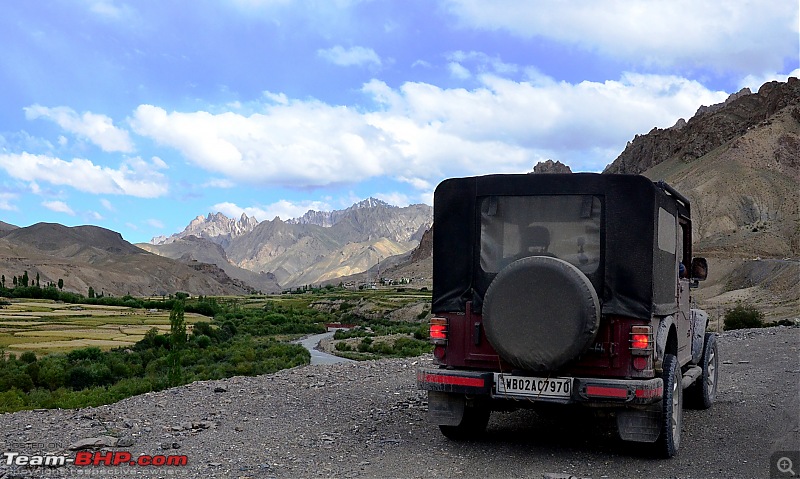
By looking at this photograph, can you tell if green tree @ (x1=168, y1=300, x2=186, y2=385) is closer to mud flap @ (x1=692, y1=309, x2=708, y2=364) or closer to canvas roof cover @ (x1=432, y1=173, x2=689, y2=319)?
canvas roof cover @ (x1=432, y1=173, x2=689, y2=319)

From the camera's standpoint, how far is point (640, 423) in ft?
24.6

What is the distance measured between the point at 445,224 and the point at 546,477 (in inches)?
122

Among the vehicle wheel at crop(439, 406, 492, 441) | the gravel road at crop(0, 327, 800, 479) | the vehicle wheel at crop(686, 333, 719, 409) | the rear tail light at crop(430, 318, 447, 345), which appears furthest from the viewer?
the vehicle wheel at crop(686, 333, 719, 409)

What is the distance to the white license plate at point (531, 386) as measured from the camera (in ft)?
24.0

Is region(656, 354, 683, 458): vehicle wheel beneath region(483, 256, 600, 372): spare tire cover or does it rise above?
beneath

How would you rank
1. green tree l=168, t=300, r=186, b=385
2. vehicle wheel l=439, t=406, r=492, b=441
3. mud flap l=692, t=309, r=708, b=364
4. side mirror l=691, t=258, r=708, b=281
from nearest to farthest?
vehicle wheel l=439, t=406, r=492, b=441 → side mirror l=691, t=258, r=708, b=281 → mud flap l=692, t=309, r=708, b=364 → green tree l=168, t=300, r=186, b=385

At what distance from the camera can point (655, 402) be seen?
292 inches

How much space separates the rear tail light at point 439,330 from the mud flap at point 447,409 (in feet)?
2.24

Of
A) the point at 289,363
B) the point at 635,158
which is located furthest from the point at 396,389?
the point at 635,158

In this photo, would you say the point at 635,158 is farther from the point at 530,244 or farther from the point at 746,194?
the point at 530,244

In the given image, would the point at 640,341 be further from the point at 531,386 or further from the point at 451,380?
the point at 451,380

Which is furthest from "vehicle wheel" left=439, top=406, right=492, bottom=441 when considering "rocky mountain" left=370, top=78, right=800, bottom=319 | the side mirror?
"rocky mountain" left=370, top=78, right=800, bottom=319

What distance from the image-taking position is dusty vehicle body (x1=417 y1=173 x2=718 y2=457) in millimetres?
7250

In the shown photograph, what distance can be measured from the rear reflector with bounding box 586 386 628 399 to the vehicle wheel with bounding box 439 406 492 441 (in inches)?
63.1
